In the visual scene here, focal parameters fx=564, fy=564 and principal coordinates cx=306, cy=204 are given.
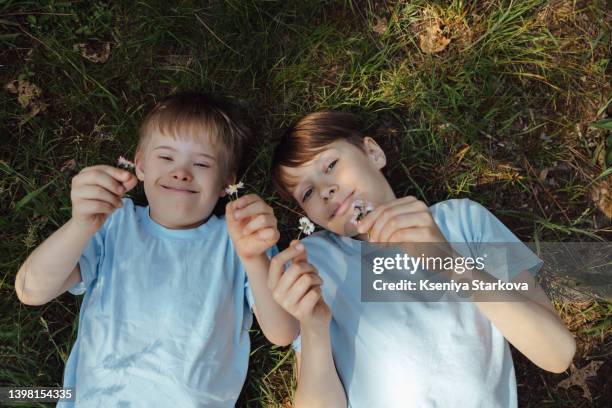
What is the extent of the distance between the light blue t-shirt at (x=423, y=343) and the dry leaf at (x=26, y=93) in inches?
78.8

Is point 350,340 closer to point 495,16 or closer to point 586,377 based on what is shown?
point 586,377

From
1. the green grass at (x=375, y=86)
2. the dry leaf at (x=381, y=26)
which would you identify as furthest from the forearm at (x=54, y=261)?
the dry leaf at (x=381, y=26)

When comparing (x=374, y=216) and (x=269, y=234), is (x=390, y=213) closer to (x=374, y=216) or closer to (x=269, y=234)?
(x=374, y=216)

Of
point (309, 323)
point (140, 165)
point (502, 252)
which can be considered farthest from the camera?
point (140, 165)

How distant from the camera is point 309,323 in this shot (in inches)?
104

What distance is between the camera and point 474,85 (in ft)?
11.6

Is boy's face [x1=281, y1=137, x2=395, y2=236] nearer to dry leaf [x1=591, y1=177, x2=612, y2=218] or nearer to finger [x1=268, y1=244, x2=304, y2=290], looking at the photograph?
finger [x1=268, y1=244, x2=304, y2=290]

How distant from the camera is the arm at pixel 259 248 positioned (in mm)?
2447

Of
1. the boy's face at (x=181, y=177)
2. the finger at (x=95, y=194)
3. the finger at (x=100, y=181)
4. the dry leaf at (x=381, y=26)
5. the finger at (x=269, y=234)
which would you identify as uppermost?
the dry leaf at (x=381, y=26)

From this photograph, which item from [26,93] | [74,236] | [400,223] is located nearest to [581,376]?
[400,223]

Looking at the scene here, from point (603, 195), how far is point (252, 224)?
241cm

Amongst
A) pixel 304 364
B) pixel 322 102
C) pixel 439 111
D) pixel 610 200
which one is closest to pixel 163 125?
pixel 322 102

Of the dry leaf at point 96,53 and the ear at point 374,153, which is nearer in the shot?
the ear at point 374,153

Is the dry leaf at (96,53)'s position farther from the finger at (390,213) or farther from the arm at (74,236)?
the finger at (390,213)
